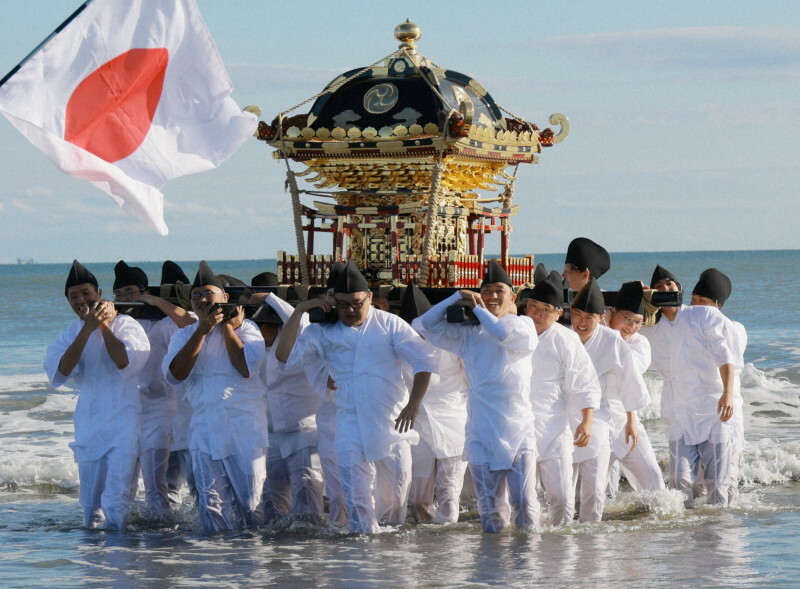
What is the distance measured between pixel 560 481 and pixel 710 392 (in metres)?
1.63

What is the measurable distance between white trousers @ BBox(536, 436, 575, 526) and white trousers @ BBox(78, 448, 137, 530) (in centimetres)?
259

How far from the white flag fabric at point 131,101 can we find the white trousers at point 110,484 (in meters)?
1.83

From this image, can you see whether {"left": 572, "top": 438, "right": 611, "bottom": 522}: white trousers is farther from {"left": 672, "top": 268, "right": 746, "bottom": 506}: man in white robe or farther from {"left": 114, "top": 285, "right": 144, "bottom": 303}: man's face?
{"left": 114, "top": 285, "right": 144, "bottom": 303}: man's face

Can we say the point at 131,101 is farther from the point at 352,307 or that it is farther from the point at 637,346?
the point at 637,346

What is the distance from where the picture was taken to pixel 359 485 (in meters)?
7.98

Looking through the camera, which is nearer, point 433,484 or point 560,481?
point 560,481

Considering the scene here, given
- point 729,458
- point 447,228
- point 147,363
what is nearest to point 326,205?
point 447,228

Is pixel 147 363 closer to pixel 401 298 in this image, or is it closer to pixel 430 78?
pixel 401 298

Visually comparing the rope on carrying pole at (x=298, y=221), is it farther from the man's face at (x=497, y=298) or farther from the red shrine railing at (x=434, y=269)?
the man's face at (x=497, y=298)

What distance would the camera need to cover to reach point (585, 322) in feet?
28.2

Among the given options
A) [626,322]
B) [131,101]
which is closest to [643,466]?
[626,322]

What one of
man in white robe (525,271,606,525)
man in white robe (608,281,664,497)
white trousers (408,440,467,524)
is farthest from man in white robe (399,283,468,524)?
man in white robe (608,281,664,497)

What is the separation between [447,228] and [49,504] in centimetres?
392

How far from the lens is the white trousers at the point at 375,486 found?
314 inches
